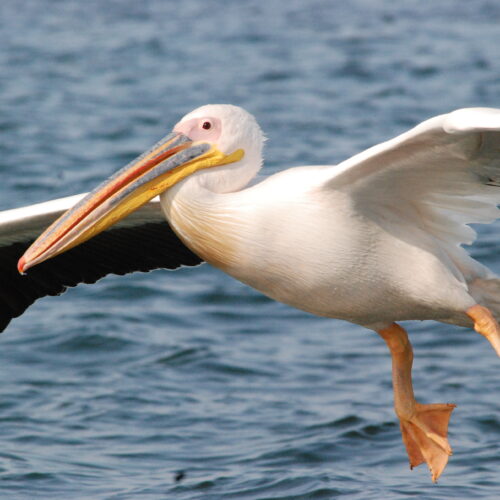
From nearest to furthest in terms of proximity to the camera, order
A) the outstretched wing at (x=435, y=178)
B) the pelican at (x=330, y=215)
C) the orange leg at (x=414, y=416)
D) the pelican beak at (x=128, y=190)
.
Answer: the outstretched wing at (x=435, y=178) → the pelican at (x=330, y=215) → the pelican beak at (x=128, y=190) → the orange leg at (x=414, y=416)

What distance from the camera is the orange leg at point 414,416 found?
6766mm

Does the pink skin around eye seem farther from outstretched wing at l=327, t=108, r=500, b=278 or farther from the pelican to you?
outstretched wing at l=327, t=108, r=500, b=278

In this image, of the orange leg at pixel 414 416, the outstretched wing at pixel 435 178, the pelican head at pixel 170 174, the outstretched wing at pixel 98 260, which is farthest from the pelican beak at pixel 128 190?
the orange leg at pixel 414 416

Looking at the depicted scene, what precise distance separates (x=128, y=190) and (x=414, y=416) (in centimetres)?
206

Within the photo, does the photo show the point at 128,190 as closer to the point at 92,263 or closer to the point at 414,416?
the point at 92,263

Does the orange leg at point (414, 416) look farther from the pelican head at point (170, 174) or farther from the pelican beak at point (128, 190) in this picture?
the pelican beak at point (128, 190)

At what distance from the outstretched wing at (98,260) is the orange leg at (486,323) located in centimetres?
189

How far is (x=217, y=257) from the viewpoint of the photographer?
230 inches

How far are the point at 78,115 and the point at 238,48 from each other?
13.1 feet

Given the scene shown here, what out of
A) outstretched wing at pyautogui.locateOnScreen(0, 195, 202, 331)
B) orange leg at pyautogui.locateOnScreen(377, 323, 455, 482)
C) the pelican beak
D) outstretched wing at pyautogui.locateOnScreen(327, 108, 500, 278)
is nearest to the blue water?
orange leg at pyautogui.locateOnScreen(377, 323, 455, 482)

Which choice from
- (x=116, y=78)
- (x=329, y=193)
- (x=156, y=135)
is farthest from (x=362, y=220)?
(x=116, y=78)

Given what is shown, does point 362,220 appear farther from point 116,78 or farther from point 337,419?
point 116,78

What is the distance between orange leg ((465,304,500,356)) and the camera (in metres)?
6.22

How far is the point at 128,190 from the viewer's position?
5875 millimetres
